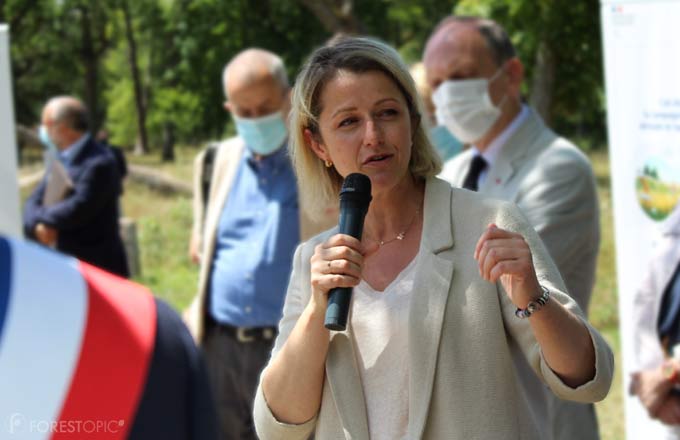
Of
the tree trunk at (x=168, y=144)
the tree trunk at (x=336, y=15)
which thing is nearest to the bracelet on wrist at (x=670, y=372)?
the tree trunk at (x=336, y=15)

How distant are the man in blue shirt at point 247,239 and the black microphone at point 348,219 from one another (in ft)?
8.24

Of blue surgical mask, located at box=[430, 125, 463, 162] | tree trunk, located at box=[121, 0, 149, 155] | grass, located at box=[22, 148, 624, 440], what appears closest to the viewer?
blue surgical mask, located at box=[430, 125, 463, 162]

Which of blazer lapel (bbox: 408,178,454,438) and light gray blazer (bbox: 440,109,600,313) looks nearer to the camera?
blazer lapel (bbox: 408,178,454,438)

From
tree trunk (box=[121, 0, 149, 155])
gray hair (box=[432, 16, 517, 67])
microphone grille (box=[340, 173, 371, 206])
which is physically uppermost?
tree trunk (box=[121, 0, 149, 155])

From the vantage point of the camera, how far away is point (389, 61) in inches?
100

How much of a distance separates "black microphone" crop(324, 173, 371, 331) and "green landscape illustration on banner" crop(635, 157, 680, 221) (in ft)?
8.31

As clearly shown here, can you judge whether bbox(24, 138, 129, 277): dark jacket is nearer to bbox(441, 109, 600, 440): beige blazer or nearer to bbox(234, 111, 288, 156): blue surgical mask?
bbox(234, 111, 288, 156): blue surgical mask

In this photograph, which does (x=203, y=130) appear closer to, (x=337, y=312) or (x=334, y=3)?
(x=334, y=3)

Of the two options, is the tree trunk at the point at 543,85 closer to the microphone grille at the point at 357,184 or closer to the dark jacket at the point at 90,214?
the dark jacket at the point at 90,214

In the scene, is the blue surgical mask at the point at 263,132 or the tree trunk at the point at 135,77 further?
the tree trunk at the point at 135,77

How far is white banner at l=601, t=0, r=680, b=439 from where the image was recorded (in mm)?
4441

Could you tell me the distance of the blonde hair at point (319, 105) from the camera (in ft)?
8.39

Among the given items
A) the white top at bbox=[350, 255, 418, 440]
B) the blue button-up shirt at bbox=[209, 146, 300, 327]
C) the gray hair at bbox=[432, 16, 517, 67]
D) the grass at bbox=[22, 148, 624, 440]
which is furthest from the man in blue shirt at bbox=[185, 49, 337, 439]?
the grass at bbox=[22, 148, 624, 440]

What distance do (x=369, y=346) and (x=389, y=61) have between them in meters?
0.74
